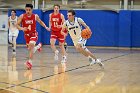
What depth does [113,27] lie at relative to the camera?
21.5m

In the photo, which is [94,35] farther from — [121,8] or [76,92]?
[76,92]

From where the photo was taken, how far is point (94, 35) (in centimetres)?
2167

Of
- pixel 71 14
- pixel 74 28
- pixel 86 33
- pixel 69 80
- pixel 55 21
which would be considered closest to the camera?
pixel 69 80

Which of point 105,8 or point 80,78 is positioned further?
point 105,8

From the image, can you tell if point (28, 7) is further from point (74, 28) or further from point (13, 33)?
point (13, 33)

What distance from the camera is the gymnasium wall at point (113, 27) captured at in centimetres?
2108

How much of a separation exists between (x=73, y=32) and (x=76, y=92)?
177 inches

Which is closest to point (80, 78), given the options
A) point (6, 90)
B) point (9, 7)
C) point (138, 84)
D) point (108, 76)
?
point (108, 76)

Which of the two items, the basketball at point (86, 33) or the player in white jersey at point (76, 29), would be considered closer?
the basketball at point (86, 33)

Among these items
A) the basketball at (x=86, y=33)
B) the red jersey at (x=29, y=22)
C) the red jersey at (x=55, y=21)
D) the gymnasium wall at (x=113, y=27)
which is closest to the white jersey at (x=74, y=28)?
the basketball at (x=86, y=33)

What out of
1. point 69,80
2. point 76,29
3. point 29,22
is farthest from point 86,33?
point 69,80

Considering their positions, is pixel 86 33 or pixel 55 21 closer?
pixel 86 33

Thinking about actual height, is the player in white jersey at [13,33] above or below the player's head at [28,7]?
below

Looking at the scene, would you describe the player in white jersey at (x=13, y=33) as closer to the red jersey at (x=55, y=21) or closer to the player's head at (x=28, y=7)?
the red jersey at (x=55, y=21)
